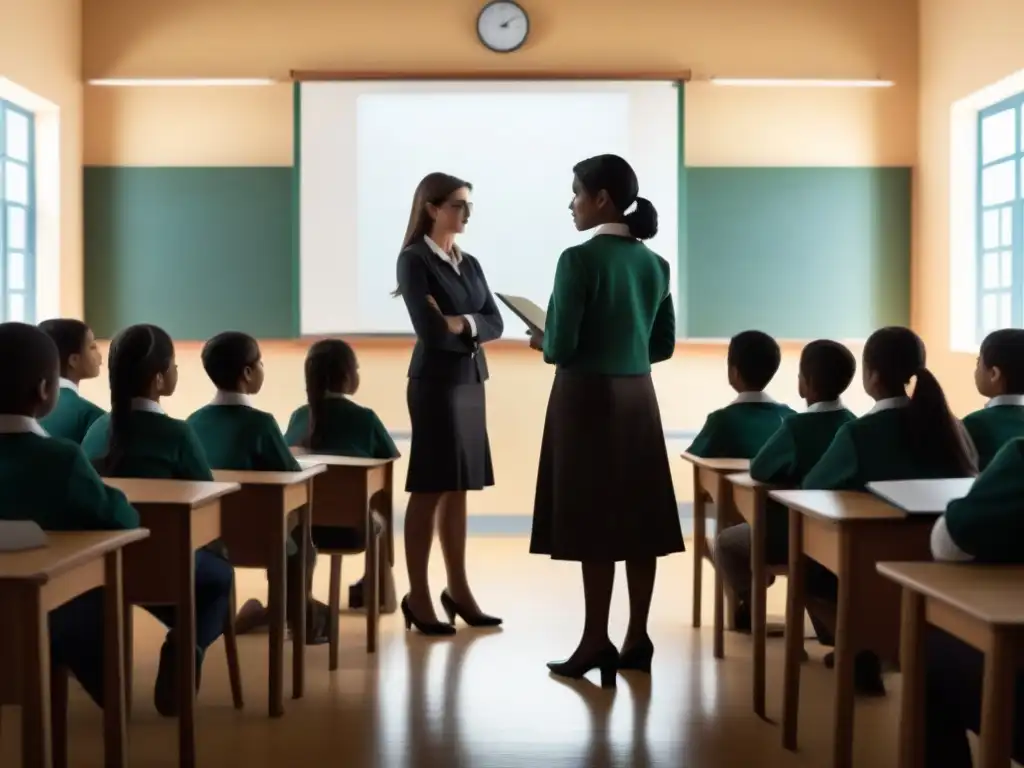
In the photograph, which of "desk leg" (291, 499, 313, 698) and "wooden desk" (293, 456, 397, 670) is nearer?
"desk leg" (291, 499, 313, 698)

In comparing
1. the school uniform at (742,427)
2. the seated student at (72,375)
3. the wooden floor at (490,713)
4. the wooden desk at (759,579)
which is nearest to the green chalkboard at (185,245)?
the wooden floor at (490,713)

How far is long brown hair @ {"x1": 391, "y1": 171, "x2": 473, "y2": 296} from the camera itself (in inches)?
171

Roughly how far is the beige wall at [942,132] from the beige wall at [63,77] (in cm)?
452

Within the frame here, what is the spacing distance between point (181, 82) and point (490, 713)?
175 inches

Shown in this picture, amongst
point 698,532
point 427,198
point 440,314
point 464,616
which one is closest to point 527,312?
point 440,314

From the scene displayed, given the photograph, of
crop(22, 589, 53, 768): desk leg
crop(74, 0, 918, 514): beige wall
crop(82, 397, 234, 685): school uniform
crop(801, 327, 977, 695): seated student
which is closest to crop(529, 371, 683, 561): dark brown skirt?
crop(801, 327, 977, 695): seated student

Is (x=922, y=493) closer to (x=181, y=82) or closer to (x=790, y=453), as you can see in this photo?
(x=790, y=453)

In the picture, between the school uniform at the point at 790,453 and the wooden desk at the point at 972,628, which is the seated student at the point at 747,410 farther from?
the wooden desk at the point at 972,628

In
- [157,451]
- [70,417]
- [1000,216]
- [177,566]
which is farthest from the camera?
[1000,216]

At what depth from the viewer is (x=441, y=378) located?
4340 millimetres

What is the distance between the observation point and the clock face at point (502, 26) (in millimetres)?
6523

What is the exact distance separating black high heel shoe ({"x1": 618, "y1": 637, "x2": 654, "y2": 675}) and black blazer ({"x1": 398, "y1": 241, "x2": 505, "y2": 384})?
45.7 inches

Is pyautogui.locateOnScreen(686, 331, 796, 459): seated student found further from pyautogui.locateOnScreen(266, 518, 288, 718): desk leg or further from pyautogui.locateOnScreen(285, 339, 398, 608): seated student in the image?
pyautogui.locateOnScreen(266, 518, 288, 718): desk leg

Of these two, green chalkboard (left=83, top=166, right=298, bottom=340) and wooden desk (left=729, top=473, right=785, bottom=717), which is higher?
green chalkboard (left=83, top=166, right=298, bottom=340)
